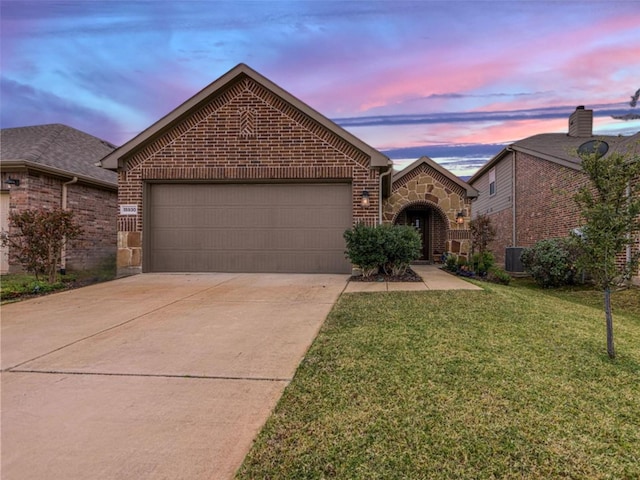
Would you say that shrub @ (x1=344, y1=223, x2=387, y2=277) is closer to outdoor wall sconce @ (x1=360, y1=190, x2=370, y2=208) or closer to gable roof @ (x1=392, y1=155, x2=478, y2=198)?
outdoor wall sconce @ (x1=360, y1=190, x2=370, y2=208)

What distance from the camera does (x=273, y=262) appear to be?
9.61m

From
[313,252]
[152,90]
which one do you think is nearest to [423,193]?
[313,252]

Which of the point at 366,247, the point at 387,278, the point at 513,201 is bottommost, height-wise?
the point at 387,278

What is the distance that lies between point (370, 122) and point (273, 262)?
12192mm

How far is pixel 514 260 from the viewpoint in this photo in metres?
13.5

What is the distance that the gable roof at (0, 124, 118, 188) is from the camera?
10.3m

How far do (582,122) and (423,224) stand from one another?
8271mm

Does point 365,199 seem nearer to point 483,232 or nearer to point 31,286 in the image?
point 483,232

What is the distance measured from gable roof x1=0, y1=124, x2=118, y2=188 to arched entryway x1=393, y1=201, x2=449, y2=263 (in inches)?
473

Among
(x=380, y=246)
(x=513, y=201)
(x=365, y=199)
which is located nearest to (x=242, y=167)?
(x=365, y=199)

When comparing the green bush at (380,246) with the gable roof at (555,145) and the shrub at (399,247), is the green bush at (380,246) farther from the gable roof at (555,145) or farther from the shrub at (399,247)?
the gable roof at (555,145)

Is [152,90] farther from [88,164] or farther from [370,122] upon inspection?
[370,122]

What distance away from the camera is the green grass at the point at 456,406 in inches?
76.7

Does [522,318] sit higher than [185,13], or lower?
lower
